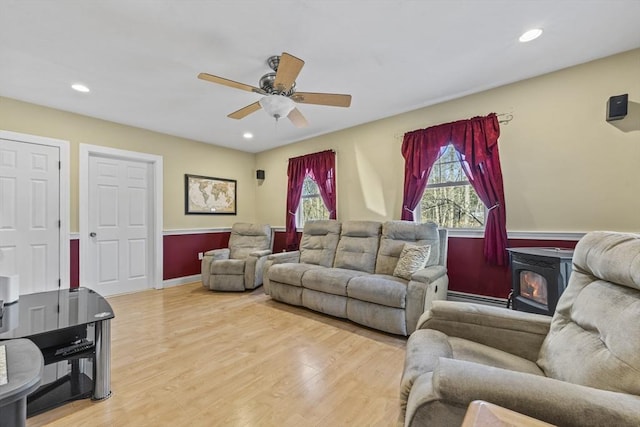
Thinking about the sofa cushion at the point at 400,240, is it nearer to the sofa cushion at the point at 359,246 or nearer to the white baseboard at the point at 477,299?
the sofa cushion at the point at 359,246

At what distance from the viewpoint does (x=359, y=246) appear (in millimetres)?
3564

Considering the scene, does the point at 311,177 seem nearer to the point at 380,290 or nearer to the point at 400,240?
the point at 400,240

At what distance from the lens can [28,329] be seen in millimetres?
1575

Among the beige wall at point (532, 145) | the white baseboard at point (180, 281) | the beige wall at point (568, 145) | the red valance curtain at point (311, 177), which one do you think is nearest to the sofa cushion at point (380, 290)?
the beige wall at point (532, 145)

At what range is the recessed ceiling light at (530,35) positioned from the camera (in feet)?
7.01

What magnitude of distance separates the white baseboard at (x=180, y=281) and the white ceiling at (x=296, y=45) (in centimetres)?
268

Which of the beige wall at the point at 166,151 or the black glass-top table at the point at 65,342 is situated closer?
the black glass-top table at the point at 65,342

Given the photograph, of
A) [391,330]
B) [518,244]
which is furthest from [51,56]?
[518,244]

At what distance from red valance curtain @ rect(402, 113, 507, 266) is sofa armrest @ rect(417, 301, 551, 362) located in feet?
5.70

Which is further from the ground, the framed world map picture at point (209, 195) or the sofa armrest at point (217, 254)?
the framed world map picture at point (209, 195)

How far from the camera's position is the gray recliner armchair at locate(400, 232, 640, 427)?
2.48ft

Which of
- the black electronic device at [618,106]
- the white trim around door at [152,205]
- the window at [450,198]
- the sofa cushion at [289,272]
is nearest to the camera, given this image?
the black electronic device at [618,106]

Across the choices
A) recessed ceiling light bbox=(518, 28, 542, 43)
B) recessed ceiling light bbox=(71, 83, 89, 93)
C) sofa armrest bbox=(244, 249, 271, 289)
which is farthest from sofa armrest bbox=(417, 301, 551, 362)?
recessed ceiling light bbox=(71, 83, 89, 93)

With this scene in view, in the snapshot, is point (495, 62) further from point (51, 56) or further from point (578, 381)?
point (51, 56)
